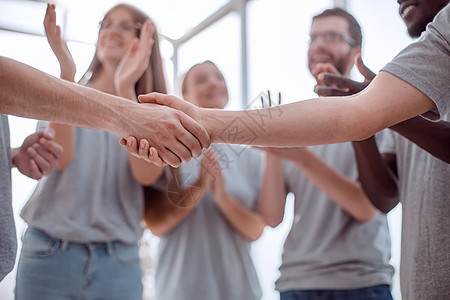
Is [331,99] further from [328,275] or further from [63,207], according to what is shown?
[63,207]

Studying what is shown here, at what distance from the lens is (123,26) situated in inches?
33.1

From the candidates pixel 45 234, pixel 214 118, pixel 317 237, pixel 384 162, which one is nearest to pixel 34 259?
pixel 45 234

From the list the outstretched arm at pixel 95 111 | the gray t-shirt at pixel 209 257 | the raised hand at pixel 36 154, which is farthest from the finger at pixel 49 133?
the gray t-shirt at pixel 209 257

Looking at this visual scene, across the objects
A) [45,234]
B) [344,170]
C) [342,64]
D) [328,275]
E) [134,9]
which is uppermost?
[134,9]

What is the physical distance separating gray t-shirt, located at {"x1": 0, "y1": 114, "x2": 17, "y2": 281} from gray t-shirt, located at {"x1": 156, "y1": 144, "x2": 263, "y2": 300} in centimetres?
53

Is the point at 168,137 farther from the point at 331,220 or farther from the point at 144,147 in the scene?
the point at 331,220

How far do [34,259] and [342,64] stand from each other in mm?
732

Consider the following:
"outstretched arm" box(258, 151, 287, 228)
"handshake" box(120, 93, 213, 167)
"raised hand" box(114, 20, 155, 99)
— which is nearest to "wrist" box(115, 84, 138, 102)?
"raised hand" box(114, 20, 155, 99)

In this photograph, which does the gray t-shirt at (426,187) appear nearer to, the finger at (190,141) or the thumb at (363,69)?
the thumb at (363,69)

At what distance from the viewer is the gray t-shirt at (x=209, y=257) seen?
3.60 ft

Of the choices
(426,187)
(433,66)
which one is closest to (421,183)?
(426,187)

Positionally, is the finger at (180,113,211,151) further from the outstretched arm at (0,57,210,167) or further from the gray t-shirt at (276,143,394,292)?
the gray t-shirt at (276,143,394,292)

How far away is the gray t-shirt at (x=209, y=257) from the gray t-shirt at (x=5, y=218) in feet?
1.73

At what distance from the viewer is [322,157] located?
3.54 ft
